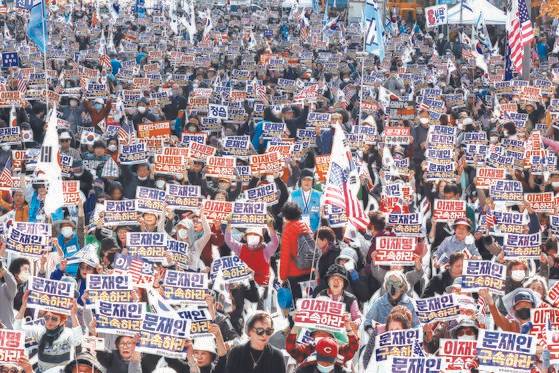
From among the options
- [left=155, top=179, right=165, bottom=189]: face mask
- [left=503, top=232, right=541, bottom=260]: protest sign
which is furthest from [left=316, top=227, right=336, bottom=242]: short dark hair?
[left=155, top=179, right=165, bottom=189]: face mask

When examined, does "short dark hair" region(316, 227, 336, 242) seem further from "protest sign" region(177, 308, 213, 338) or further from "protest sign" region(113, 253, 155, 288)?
"protest sign" region(177, 308, 213, 338)

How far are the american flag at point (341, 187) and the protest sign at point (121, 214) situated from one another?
8.07ft

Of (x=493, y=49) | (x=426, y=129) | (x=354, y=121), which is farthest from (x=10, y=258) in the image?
(x=493, y=49)

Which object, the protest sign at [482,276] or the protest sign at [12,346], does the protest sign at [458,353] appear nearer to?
the protest sign at [482,276]

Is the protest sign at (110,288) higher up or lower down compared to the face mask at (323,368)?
higher up

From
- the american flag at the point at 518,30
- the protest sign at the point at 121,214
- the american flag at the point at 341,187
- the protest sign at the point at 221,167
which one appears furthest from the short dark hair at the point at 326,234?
the american flag at the point at 518,30

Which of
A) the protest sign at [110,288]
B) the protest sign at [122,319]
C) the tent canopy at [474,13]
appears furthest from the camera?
the tent canopy at [474,13]

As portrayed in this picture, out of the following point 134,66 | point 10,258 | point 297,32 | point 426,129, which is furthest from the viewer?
point 297,32

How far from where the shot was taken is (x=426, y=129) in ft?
64.1

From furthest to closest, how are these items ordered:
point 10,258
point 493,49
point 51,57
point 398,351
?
1. point 493,49
2. point 51,57
3. point 10,258
4. point 398,351

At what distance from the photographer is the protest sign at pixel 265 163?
1597cm

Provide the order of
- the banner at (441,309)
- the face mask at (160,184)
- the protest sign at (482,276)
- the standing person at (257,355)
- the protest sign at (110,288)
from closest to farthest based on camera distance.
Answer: the standing person at (257,355), the banner at (441,309), the protest sign at (110,288), the protest sign at (482,276), the face mask at (160,184)

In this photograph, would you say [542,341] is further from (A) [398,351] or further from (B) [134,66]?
(B) [134,66]

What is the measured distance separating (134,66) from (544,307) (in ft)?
64.3
